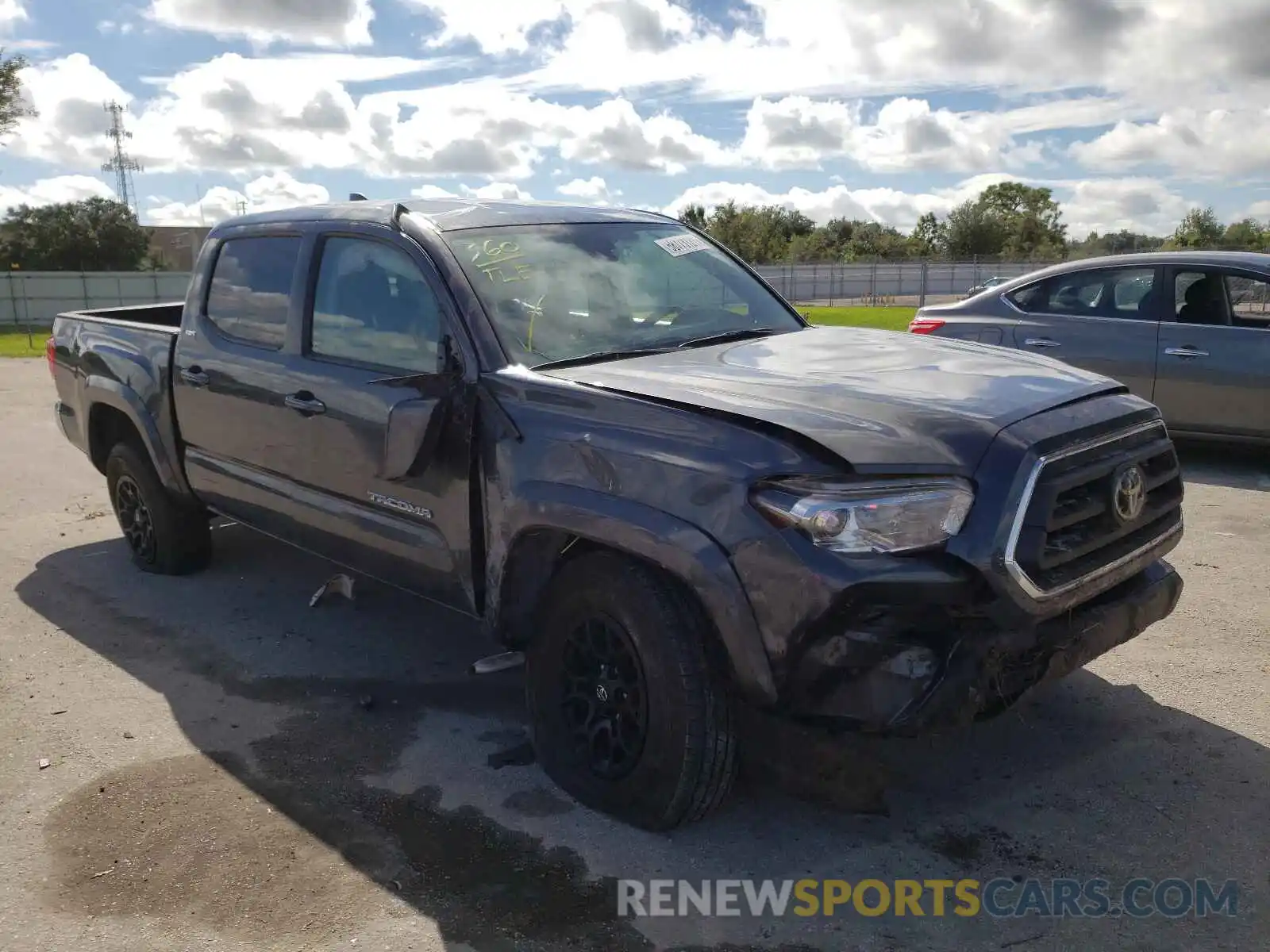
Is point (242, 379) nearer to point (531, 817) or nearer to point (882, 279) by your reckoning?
point (531, 817)

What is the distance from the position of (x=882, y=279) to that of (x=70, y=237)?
3728 cm

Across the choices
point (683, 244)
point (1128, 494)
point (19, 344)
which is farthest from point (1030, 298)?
point (19, 344)

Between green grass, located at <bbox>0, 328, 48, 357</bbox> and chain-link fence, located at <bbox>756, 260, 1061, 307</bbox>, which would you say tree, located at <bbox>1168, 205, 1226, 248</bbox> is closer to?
chain-link fence, located at <bbox>756, 260, 1061, 307</bbox>

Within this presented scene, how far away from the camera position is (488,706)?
4379mm

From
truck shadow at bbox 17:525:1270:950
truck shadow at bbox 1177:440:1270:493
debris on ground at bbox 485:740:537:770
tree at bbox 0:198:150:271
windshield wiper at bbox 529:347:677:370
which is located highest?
tree at bbox 0:198:150:271

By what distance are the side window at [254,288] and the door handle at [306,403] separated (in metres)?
0.32

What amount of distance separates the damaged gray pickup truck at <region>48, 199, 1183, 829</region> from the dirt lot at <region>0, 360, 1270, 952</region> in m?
0.31

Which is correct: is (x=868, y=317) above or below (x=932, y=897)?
above

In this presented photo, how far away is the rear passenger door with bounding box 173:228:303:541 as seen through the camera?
4641mm

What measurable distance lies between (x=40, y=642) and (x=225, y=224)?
2.17 m

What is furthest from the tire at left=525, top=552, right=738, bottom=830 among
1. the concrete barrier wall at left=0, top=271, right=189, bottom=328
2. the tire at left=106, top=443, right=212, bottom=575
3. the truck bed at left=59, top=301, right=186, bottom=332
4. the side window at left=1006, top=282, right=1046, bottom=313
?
the concrete barrier wall at left=0, top=271, right=189, bottom=328

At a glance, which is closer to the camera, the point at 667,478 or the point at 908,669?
the point at 908,669

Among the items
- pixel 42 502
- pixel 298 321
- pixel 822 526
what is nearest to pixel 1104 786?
pixel 822 526

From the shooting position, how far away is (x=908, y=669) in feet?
9.25
